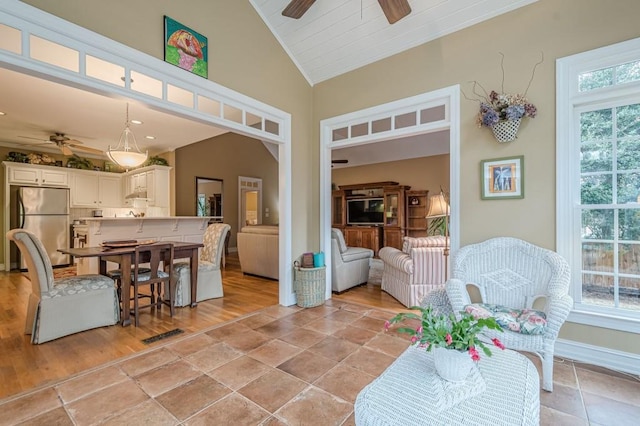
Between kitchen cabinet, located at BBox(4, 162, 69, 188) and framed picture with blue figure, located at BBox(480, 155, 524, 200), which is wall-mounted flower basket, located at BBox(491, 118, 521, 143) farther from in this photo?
kitchen cabinet, located at BBox(4, 162, 69, 188)

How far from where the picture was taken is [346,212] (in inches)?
334

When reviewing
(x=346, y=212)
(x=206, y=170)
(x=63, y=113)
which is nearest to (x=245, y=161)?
(x=206, y=170)

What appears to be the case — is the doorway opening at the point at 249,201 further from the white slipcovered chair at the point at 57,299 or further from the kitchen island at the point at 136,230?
the white slipcovered chair at the point at 57,299

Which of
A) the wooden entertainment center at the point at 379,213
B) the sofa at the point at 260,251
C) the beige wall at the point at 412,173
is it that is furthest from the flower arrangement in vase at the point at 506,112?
the wooden entertainment center at the point at 379,213

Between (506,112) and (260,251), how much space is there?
4.15m

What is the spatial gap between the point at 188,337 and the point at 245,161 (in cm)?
699

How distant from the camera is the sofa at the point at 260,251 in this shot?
5043 millimetres

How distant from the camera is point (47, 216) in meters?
6.34

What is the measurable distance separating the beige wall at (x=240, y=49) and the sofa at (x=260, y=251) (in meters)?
1.08

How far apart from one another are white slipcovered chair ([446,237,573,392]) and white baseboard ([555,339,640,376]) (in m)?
0.35

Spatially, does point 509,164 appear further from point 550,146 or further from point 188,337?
point 188,337

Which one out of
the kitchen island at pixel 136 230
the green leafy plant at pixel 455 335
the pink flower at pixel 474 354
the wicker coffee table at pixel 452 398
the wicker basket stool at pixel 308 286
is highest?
the kitchen island at pixel 136 230

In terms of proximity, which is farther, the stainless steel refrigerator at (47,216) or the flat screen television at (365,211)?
the flat screen television at (365,211)

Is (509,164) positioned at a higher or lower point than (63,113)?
lower
